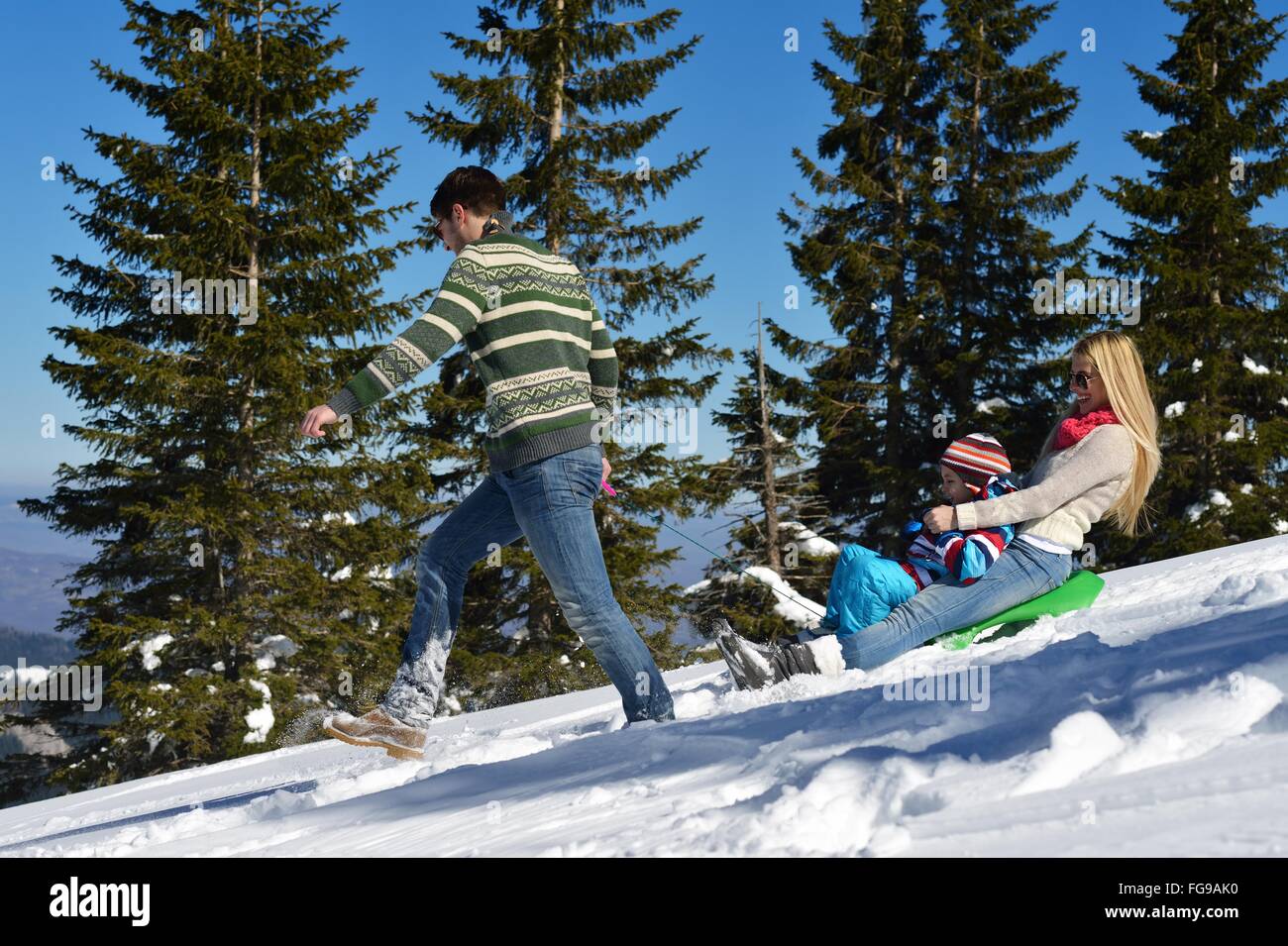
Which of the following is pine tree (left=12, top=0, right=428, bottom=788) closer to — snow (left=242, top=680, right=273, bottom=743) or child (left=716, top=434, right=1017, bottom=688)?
snow (left=242, top=680, right=273, bottom=743)

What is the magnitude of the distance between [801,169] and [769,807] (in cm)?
2056

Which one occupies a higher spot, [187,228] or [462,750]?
[187,228]

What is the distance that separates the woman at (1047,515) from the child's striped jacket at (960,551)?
0.05 meters

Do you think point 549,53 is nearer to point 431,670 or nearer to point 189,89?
point 189,89

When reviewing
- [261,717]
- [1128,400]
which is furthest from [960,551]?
[261,717]

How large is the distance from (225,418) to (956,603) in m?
12.0

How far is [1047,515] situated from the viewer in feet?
14.5

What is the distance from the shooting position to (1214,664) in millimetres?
2107

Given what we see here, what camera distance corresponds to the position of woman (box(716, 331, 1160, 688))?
14.1ft

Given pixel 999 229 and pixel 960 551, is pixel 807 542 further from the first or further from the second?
pixel 960 551

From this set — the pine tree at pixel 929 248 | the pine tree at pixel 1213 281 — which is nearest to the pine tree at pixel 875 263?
the pine tree at pixel 929 248

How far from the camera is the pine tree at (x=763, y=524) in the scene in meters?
17.8

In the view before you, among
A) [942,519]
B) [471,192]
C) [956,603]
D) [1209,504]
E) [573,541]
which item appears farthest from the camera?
[1209,504]
